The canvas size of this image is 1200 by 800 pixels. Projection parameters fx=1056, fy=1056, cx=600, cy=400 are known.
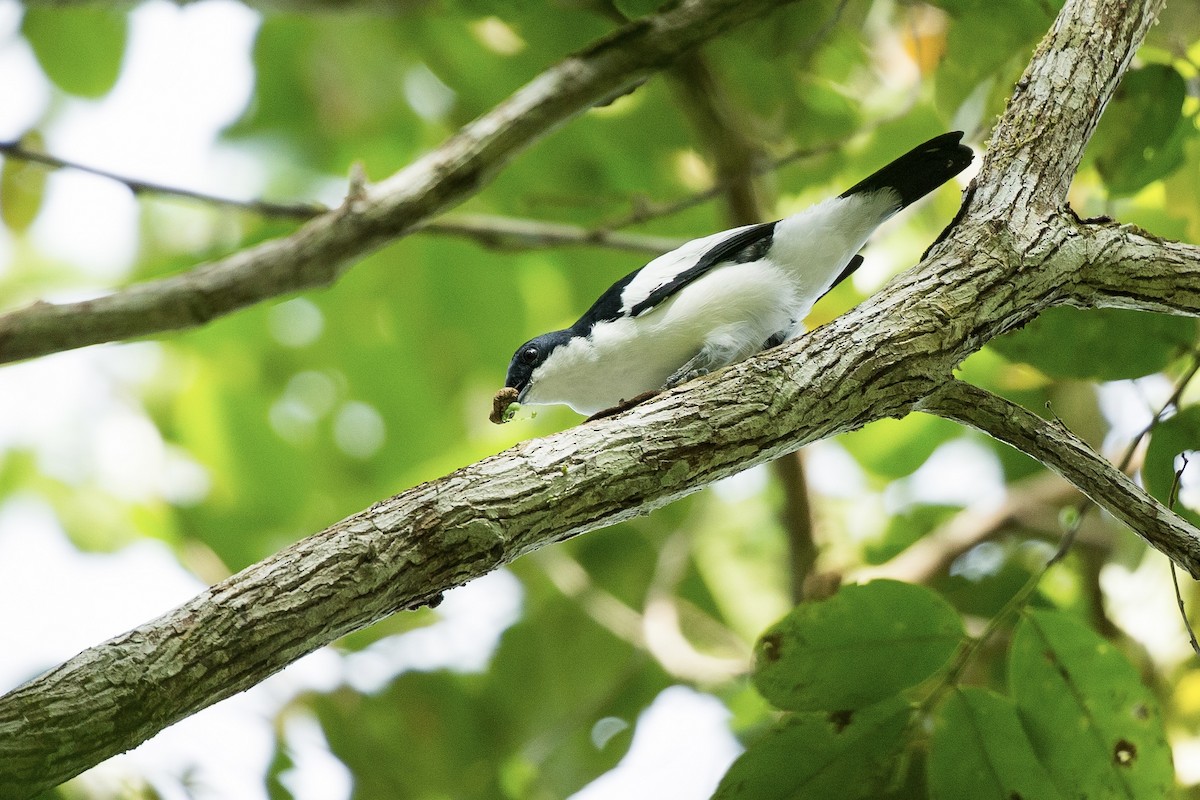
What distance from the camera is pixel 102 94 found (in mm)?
4906

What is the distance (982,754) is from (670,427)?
4.32 ft

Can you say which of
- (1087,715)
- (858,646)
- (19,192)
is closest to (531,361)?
(858,646)

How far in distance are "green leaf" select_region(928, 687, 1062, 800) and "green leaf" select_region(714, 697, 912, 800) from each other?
118mm

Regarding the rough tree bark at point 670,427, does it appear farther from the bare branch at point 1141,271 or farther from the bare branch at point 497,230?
the bare branch at point 497,230

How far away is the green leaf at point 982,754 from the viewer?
9.66 feet

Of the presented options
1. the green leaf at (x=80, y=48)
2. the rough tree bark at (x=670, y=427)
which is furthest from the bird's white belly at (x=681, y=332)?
the green leaf at (x=80, y=48)

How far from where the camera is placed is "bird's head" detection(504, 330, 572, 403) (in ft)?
13.7

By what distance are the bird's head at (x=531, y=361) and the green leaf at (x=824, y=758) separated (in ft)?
5.74

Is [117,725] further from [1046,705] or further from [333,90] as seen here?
[333,90]

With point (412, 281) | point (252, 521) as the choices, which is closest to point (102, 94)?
point (412, 281)

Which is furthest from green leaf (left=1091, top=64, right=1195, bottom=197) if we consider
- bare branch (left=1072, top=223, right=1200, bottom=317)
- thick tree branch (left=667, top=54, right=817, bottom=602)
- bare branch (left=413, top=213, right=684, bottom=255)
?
bare branch (left=413, top=213, right=684, bottom=255)

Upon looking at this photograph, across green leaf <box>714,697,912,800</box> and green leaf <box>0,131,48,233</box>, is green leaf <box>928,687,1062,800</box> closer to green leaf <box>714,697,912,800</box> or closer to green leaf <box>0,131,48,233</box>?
green leaf <box>714,697,912,800</box>

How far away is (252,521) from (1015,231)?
13.6 feet

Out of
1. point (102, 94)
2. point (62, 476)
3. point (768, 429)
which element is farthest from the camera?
point (62, 476)
